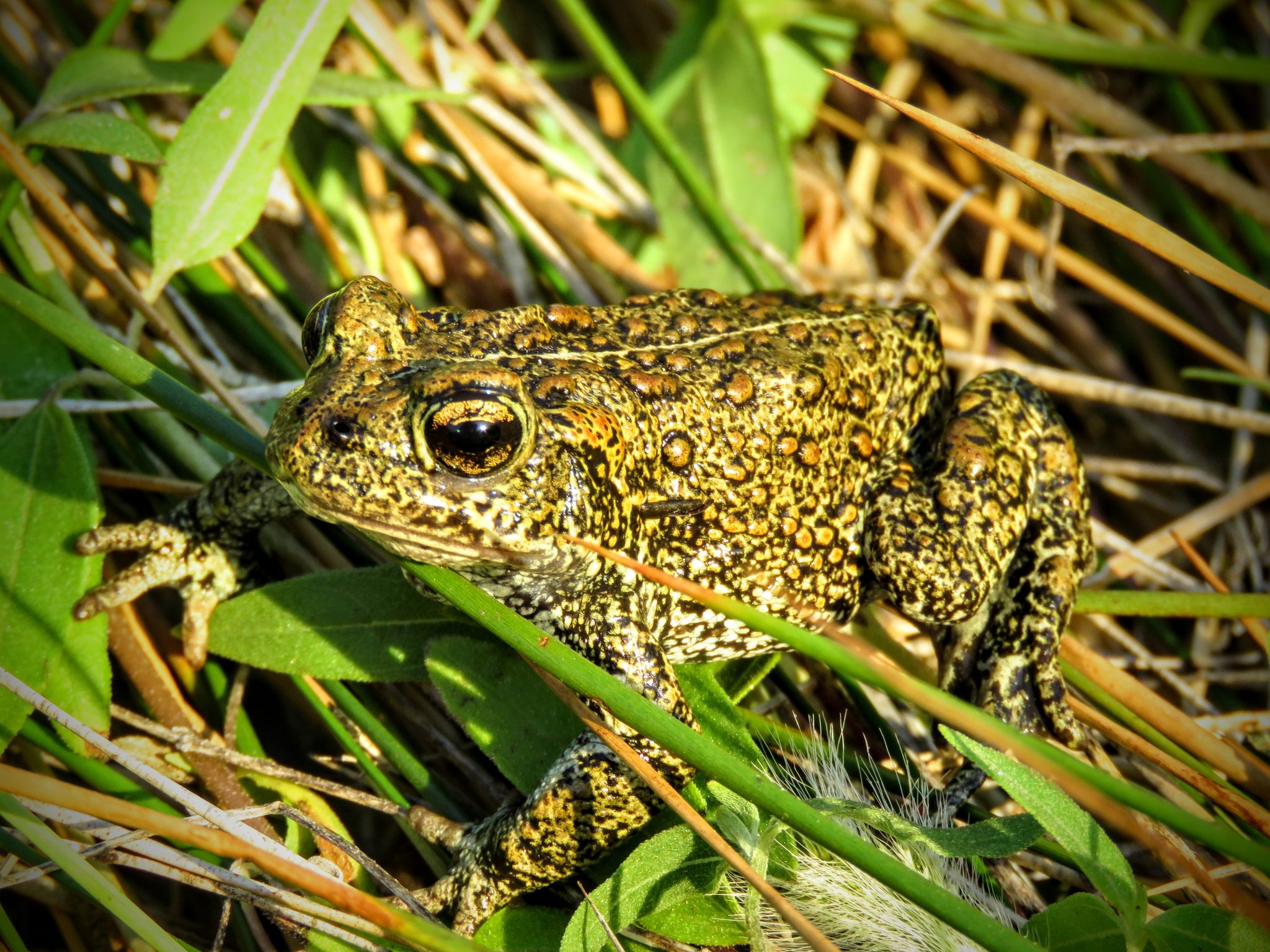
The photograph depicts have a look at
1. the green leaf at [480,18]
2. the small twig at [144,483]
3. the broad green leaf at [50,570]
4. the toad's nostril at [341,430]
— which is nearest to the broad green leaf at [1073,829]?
the toad's nostril at [341,430]

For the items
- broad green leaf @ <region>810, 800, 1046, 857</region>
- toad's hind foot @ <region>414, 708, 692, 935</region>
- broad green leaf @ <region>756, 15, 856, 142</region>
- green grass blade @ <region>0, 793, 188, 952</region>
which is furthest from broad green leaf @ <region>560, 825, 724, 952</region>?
broad green leaf @ <region>756, 15, 856, 142</region>

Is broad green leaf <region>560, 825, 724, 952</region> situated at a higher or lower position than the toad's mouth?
lower

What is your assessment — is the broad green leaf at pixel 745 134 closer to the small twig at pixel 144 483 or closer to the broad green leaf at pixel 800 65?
the broad green leaf at pixel 800 65

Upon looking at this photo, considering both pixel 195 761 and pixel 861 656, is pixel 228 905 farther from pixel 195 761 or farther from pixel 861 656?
pixel 861 656

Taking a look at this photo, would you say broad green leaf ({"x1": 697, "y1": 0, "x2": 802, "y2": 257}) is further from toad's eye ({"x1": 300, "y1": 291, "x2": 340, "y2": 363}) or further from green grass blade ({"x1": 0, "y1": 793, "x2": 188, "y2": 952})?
green grass blade ({"x1": 0, "y1": 793, "x2": 188, "y2": 952})

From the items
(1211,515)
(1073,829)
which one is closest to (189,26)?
(1073,829)
